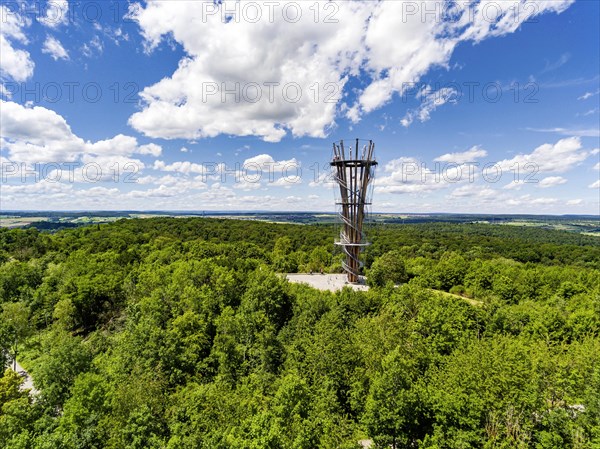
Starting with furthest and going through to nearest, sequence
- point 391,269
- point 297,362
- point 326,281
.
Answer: point 391,269 < point 326,281 < point 297,362

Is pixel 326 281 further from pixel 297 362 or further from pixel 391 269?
pixel 297 362

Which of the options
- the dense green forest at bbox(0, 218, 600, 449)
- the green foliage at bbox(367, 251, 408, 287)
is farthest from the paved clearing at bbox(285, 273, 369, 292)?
the green foliage at bbox(367, 251, 408, 287)

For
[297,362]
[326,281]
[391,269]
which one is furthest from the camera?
[391,269]

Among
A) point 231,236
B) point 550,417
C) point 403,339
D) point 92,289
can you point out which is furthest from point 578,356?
point 231,236

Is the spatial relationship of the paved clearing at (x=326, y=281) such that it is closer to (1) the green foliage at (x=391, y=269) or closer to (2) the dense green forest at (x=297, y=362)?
(2) the dense green forest at (x=297, y=362)

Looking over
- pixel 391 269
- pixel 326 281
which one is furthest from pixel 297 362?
pixel 391 269

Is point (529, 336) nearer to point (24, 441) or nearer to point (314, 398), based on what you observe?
point (314, 398)

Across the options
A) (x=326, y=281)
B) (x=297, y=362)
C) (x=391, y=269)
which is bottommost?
(x=297, y=362)

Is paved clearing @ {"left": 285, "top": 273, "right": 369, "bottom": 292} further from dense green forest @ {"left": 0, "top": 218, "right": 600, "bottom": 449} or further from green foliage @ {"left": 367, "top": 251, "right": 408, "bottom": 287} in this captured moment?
green foliage @ {"left": 367, "top": 251, "right": 408, "bottom": 287}
